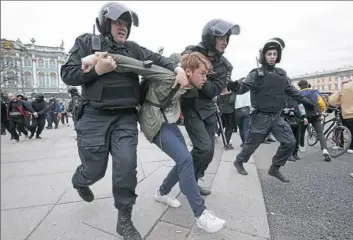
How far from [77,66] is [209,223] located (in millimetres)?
1631

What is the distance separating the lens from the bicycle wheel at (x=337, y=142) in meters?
3.48

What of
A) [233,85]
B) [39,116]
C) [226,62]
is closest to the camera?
[226,62]

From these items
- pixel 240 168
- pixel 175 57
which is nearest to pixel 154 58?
pixel 175 57

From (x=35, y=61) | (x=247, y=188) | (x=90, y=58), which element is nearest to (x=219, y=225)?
(x=247, y=188)

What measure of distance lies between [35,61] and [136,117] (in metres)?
1.11

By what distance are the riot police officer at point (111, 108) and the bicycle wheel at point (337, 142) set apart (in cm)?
252

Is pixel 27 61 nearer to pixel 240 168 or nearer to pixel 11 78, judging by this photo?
pixel 240 168

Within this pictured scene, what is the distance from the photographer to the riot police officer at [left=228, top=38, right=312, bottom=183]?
3.58m

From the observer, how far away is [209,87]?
8.74 feet

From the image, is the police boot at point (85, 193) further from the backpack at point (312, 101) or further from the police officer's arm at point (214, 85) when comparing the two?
the backpack at point (312, 101)

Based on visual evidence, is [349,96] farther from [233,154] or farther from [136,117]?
[233,154]

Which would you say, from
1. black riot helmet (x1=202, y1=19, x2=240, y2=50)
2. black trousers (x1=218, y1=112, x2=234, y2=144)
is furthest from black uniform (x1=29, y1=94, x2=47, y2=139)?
black riot helmet (x1=202, y1=19, x2=240, y2=50)

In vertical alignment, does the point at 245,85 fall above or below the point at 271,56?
below

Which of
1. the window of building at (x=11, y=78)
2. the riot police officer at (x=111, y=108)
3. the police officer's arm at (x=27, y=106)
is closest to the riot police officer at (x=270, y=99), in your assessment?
the riot police officer at (x=111, y=108)
